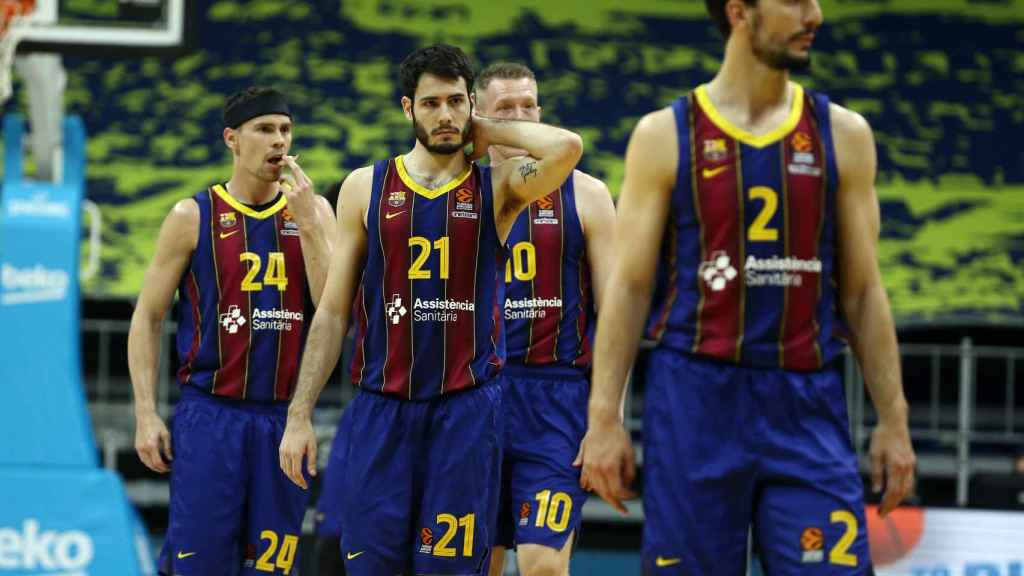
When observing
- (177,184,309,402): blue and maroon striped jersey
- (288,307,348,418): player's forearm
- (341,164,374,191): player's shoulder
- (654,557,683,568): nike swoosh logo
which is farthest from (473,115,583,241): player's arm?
(654,557,683,568): nike swoosh logo

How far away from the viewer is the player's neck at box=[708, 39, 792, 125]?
432cm

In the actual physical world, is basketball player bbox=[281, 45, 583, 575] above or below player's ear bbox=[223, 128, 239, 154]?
below

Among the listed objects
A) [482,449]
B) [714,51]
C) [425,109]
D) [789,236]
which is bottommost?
[482,449]

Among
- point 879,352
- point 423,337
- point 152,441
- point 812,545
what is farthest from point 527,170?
point 152,441

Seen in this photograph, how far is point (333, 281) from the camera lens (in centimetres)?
583

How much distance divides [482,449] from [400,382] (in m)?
0.42

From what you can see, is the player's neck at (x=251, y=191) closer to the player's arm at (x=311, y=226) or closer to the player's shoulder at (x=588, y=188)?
the player's arm at (x=311, y=226)

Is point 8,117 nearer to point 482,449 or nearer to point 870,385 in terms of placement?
point 482,449

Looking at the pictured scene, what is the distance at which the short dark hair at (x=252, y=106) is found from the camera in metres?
7.25

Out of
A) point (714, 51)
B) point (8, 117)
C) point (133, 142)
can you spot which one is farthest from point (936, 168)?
point (8, 117)

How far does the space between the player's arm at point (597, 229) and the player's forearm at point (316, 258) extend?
1240 millimetres

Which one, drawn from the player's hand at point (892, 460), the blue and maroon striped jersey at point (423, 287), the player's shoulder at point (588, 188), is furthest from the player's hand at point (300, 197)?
the player's hand at point (892, 460)

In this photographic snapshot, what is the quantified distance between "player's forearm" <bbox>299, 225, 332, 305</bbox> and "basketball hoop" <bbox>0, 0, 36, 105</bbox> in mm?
4463

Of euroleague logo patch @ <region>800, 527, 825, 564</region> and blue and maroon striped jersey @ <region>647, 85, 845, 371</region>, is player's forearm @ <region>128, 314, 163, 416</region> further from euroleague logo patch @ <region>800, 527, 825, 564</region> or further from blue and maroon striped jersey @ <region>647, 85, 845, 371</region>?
euroleague logo patch @ <region>800, 527, 825, 564</region>
